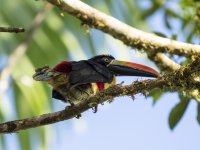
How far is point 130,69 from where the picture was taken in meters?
3.09

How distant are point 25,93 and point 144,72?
0.80 metres

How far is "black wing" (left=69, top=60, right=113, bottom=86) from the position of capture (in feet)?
9.37

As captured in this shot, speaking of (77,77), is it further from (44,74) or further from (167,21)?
(167,21)

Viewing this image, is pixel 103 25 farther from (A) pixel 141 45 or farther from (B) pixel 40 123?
(B) pixel 40 123

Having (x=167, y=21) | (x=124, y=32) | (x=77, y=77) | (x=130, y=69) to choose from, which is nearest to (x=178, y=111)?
(x=130, y=69)

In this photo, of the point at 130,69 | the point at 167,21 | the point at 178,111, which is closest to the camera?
the point at 130,69

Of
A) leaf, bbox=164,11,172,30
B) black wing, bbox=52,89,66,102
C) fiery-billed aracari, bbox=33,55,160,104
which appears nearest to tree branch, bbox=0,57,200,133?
fiery-billed aracari, bbox=33,55,160,104

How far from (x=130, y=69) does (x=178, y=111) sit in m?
0.34

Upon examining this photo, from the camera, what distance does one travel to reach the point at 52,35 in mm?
3965

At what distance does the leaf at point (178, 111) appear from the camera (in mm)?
3176

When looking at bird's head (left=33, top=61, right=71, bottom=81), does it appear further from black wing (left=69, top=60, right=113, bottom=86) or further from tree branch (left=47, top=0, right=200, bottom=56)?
tree branch (left=47, top=0, right=200, bottom=56)

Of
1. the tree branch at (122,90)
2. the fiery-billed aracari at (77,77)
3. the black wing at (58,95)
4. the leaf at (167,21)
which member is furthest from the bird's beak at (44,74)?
the leaf at (167,21)

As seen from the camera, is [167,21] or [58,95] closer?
[58,95]

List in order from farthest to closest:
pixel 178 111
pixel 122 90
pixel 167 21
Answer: pixel 167 21
pixel 178 111
pixel 122 90
